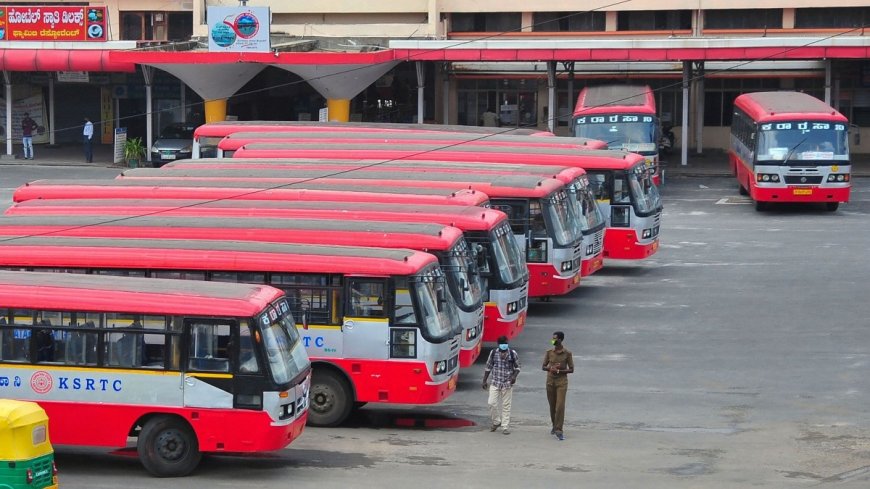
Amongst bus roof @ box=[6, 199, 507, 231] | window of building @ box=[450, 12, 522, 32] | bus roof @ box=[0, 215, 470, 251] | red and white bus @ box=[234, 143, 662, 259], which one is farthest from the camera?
window of building @ box=[450, 12, 522, 32]

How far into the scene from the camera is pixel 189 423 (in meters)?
17.0

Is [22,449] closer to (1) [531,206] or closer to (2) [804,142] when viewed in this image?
(1) [531,206]

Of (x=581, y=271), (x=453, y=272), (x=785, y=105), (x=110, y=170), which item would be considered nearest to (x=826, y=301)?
(x=581, y=271)

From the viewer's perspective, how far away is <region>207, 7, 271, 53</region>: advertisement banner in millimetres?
48250

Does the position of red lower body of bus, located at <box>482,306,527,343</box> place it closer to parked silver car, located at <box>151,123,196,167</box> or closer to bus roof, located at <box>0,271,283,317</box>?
bus roof, located at <box>0,271,283,317</box>

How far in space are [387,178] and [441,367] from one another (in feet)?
27.3

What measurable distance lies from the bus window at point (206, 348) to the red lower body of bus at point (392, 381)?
2644 millimetres

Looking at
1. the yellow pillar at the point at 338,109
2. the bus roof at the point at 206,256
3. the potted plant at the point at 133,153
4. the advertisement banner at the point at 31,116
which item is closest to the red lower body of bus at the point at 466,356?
the bus roof at the point at 206,256

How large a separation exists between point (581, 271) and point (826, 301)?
4496mm

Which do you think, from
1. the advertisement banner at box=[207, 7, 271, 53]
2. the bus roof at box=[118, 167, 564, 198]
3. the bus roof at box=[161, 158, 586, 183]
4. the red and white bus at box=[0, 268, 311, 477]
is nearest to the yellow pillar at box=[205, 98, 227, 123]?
the advertisement banner at box=[207, 7, 271, 53]

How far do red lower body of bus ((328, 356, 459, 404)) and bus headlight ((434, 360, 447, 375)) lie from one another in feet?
0.41

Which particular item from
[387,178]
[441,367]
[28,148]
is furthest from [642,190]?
[28,148]

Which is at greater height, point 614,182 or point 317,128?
point 317,128

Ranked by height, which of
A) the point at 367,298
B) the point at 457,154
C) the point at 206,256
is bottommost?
the point at 367,298
